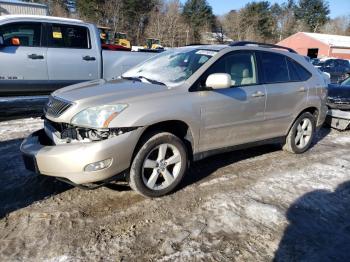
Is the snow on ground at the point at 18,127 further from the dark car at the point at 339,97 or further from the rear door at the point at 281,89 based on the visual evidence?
the dark car at the point at 339,97

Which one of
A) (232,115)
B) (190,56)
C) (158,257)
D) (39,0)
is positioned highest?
(39,0)

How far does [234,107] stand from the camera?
14.8 feet

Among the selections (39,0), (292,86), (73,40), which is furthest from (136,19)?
(292,86)

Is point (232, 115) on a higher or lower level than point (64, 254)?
higher

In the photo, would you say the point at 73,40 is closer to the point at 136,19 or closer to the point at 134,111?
the point at 134,111

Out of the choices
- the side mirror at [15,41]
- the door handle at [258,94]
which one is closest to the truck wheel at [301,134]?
the door handle at [258,94]

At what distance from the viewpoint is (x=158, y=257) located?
2969 mm

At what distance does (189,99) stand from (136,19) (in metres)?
53.1

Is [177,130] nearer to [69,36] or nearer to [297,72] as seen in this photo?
[297,72]

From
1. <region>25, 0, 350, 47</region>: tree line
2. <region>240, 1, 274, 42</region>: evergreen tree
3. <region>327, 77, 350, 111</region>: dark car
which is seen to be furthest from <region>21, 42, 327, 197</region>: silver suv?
<region>240, 1, 274, 42</region>: evergreen tree

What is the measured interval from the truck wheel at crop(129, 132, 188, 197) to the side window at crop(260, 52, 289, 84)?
6.01ft

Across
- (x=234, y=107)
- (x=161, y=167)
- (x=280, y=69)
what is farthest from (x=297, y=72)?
(x=161, y=167)

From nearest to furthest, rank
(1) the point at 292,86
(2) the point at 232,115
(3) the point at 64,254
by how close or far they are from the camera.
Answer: (3) the point at 64,254 → (2) the point at 232,115 → (1) the point at 292,86

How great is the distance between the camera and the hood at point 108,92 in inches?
145
